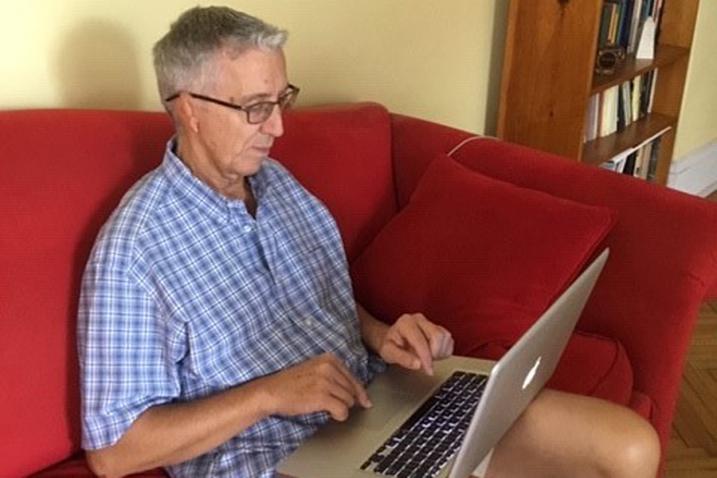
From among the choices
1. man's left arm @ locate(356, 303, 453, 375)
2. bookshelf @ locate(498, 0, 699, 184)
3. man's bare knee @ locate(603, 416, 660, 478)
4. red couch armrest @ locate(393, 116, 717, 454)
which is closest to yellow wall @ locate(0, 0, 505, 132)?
bookshelf @ locate(498, 0, 699, 184)

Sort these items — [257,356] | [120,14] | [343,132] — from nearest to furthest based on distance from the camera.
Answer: [257,356] < [120,14] < [343,132]

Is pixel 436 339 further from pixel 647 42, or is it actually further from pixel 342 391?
pixel 647 42

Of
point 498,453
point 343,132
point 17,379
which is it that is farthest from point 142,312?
point 343,132

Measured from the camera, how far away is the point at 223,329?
1435 millimetres

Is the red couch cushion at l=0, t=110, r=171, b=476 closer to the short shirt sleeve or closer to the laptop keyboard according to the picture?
the short shirt sleeve

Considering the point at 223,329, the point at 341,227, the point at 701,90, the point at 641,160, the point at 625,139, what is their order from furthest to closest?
the point at 701,90, the point at 641,160, the point at 625,139, the point at 341,227, the point at 223,329

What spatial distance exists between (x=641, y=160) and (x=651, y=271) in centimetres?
156

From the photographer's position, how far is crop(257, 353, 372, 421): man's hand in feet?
4.35

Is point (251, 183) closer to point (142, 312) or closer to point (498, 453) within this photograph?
point (142, 312)

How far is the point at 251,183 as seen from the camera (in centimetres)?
164

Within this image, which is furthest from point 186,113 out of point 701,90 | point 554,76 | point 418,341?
point 701,90

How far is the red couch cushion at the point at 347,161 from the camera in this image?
1864 mm

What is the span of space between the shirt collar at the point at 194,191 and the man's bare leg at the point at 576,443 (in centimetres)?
55

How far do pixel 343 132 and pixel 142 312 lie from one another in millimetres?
751
